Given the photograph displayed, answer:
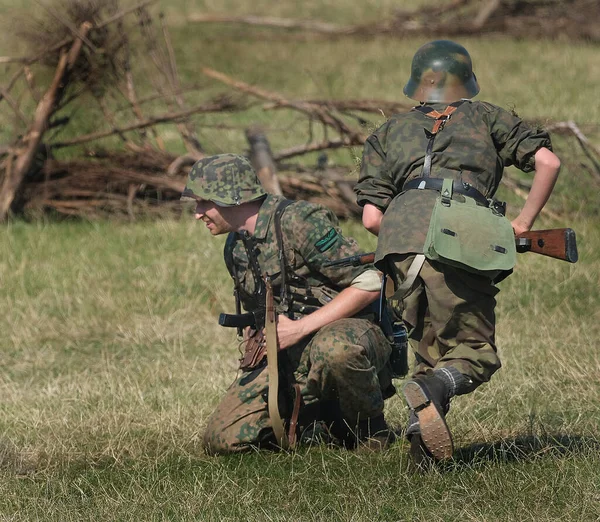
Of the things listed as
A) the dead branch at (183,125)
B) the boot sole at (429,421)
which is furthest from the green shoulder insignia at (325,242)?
the dead branch at (183,125)

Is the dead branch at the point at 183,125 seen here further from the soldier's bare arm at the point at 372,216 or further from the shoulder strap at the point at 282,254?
the soldier's bare arm at the point at 372,216

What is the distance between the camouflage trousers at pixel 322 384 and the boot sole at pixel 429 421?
76 centimetres

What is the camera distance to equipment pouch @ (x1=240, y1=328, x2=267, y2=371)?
216 inches

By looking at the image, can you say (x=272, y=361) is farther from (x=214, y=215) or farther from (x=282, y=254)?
(x=214, y=215)

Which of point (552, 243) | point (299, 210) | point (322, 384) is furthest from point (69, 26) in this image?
point (552, 243)

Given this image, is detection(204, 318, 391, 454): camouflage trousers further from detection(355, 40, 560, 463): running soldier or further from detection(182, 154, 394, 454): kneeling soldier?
detection(355, 40, 560, 463): running soldier

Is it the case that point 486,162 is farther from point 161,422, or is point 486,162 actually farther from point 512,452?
point 161,422

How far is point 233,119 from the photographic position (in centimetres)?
1647

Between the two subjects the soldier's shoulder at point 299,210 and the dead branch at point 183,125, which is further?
the dead branch at point 183,125

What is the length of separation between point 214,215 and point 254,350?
2.35 feet

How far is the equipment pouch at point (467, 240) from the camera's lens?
4.41 m

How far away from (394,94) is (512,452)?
43.8ft

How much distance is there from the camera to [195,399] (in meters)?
6.43

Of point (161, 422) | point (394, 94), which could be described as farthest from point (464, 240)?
point (394, 94)
